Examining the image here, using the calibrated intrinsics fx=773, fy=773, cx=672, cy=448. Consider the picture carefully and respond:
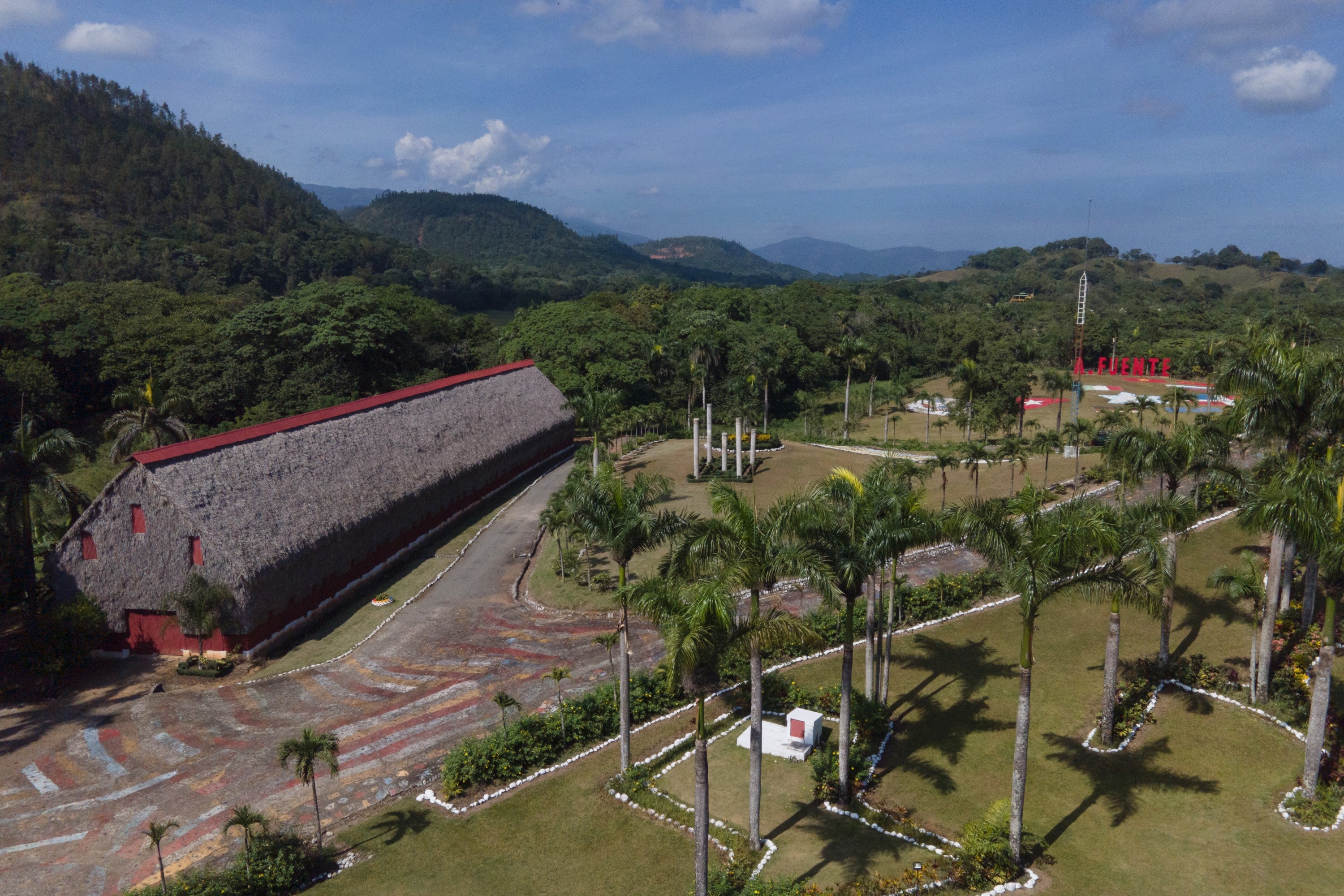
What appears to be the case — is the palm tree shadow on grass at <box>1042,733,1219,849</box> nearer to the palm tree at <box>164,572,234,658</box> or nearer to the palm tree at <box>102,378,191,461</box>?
the palm tree at <box>164,572,234,658</box>

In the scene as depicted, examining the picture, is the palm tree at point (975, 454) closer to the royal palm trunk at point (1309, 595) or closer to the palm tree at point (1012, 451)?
the palm tree at point (1012, 451)

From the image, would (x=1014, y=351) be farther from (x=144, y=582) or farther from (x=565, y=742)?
(x=144, y=582)

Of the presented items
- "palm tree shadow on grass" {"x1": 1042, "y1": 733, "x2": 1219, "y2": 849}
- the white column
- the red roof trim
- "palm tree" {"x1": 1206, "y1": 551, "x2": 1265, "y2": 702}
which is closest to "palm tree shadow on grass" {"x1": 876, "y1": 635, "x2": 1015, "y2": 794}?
"palm tree shadow on grass" {"x1": 1042, "y1": 733, "x2": 1219, "y2": 849}

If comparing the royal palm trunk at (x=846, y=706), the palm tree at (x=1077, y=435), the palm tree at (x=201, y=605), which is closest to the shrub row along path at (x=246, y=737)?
the palm tree at (x=201, y=605)

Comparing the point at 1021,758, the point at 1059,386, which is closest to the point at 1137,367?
the point at 1059,386

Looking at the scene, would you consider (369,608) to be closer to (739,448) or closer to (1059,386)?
(739,448)

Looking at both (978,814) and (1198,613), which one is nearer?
(978,814)
